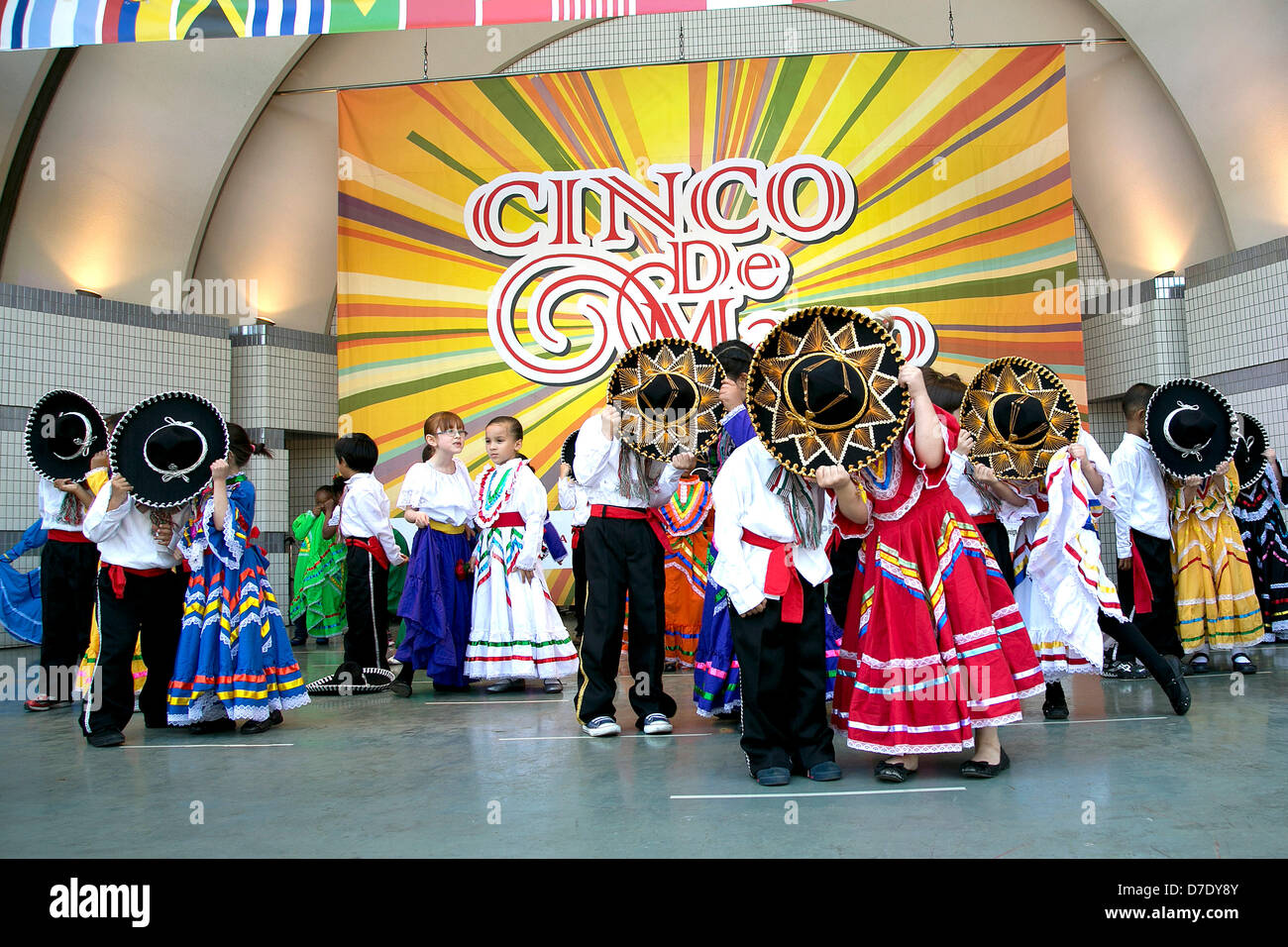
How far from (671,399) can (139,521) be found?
7.79ft

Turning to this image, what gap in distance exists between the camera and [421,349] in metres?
9.59

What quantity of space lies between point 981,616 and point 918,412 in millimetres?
669

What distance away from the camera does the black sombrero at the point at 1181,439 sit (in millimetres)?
5262

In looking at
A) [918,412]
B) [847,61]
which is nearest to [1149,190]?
[847,61]

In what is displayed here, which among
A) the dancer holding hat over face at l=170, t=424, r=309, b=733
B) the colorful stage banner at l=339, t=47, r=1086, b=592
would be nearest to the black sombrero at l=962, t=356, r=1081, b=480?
the dancer holding hat over face at l=170, t=424, r=309, b=733

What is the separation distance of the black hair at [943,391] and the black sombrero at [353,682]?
3.75m

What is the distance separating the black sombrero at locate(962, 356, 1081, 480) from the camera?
13.2ft

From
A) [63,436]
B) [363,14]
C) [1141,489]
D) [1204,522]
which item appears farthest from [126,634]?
[1204,522]

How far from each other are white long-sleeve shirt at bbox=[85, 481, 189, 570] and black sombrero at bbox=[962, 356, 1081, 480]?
3.41m

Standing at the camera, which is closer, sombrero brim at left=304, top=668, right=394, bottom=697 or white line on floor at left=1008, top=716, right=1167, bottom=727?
white line on floor at left=1008, top=716, right=1167, bottom=727

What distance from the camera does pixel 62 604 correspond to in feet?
18.5

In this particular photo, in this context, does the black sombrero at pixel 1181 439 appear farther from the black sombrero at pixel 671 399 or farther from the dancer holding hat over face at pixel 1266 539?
the black sombrero at pixel 671 399

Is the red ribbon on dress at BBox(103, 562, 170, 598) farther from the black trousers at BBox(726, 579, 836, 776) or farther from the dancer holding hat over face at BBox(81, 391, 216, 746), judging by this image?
the black trousers at BBox(726, 579, 836, 776)
